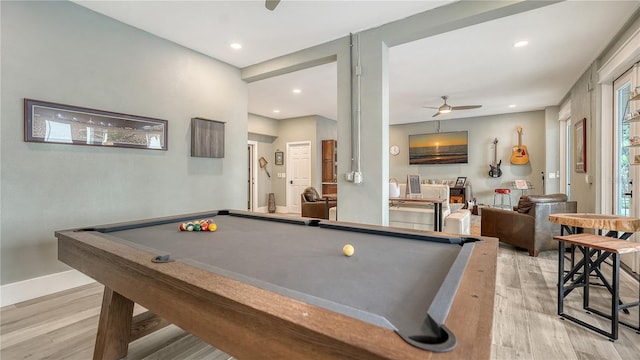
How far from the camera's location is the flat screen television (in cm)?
805

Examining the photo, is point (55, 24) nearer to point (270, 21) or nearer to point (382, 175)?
point (270, 21)

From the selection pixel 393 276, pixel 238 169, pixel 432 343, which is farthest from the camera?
pixel 238 169

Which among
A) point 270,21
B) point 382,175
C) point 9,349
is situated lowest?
point 9,349

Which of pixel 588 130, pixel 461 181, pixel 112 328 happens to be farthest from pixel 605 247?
pixel 461 181

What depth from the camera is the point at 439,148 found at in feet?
27.4

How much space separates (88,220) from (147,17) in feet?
7.12

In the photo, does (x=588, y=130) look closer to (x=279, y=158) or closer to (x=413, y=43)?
(x=413, y=43)

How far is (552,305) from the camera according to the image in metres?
2.34

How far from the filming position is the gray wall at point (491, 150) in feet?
23.9

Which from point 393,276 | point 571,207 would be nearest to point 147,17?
point 393,276

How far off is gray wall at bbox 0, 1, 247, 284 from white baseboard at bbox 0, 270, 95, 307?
6 centimetres

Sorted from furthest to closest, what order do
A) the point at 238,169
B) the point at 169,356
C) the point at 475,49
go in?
1. the point at 238,169
2. the point at 475,49
3. the point at 169,356

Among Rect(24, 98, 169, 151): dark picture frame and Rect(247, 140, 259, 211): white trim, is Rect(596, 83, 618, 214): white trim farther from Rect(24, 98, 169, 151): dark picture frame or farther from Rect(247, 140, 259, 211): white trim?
Rect(247, 140, 259, 211): white trim

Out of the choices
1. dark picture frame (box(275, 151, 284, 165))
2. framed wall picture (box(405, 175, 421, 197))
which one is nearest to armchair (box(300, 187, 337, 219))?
framed wall picture (box(405, 175, 421, 197))
